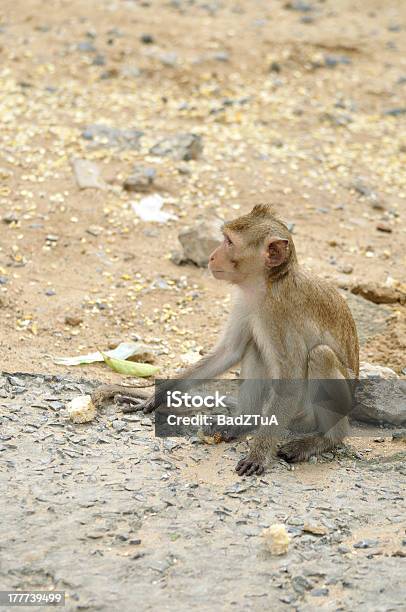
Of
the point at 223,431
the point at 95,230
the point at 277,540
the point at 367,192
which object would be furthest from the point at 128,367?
the point at 367,192

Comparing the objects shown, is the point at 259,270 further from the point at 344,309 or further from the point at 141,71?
the point at 141,71

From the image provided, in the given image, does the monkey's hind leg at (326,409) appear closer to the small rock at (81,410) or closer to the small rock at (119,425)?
the small rock at (119,425)

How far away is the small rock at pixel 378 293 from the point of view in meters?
8.18

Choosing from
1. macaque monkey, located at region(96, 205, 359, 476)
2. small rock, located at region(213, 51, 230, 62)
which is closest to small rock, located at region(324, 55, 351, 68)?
small rock, located at region(213, 51, 230, 62)

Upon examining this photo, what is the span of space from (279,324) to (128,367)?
1.51 metres

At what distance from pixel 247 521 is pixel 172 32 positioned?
9.52 metres

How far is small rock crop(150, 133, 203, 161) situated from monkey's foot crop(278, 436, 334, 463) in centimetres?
469

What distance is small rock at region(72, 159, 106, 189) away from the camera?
30.9 feet

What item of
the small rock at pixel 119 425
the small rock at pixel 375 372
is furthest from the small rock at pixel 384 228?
the small rock at pixel 119 425

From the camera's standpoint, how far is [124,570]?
14.9 feet

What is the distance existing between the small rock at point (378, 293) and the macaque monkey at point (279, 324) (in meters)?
2.06

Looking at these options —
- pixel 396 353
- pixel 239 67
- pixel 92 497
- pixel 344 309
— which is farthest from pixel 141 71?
pixel 92 497

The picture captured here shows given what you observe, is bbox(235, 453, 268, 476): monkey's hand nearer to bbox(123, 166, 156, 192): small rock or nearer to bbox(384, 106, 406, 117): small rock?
bbox(123, 166, 156, 192): small rock

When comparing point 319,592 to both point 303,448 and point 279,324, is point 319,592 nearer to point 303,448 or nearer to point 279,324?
point 303,448
